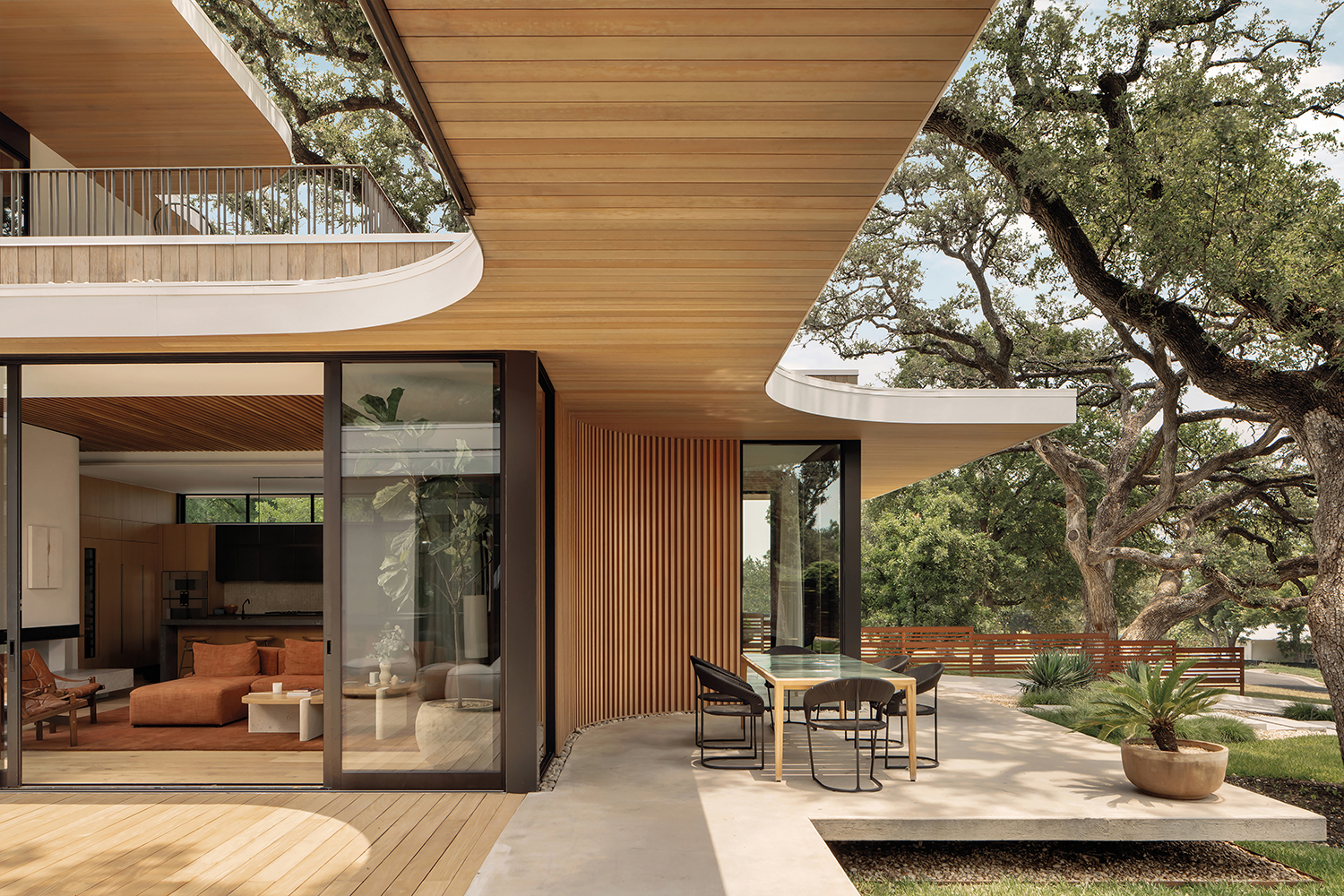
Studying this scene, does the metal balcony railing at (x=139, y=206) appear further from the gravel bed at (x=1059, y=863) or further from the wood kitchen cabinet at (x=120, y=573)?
the gravel bed at (x=1059, y=863)

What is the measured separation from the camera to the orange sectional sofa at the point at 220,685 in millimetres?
8758

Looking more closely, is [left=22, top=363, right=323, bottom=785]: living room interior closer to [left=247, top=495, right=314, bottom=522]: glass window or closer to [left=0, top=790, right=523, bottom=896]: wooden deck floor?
[left=247, top=495, right=314, bottom=522]: glass window

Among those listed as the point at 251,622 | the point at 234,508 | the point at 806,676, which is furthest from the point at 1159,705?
the point at 234,508

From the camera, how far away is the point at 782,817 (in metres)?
5.51

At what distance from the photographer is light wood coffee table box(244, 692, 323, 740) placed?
26.1 ft

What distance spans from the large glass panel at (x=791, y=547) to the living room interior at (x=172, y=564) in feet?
14.7

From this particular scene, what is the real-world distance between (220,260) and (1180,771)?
290 inches

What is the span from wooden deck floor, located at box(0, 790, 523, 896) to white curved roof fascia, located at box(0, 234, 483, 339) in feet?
9.52

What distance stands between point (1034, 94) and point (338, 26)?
9967mm

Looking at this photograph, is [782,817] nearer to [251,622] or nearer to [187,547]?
[251,622]

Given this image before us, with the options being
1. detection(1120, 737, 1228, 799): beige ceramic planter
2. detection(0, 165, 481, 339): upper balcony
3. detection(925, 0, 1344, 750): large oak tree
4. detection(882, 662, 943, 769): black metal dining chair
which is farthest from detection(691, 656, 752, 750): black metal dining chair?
detection(925, 0, 1344, 750): large oak tree

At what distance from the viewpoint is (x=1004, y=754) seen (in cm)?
755

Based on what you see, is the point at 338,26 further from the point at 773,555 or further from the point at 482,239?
the point at 482,239

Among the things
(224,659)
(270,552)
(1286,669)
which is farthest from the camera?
(1286,669)
